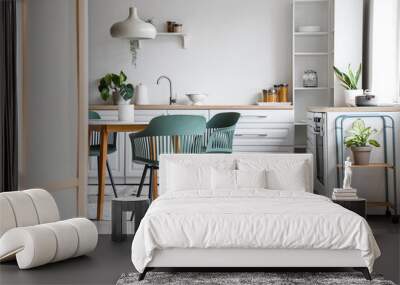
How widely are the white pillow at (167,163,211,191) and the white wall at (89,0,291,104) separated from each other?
14.2 feet

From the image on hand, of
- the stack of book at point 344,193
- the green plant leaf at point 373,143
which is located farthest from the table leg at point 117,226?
the green plant leaf at point 373,143

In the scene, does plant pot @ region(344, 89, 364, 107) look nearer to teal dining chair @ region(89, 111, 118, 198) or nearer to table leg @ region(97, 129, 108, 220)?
teal dining chair @ region(89, 111, 118, 198)

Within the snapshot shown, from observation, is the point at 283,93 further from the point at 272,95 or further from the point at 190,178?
the point at 190,178

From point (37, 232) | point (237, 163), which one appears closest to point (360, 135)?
point (237, 163)

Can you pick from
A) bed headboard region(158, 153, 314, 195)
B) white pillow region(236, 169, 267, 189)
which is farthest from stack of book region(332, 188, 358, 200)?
white pillow region(236, 169, 267, 189)

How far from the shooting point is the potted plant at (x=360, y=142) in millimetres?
6602

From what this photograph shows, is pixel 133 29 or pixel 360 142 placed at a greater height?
pixel 133 29

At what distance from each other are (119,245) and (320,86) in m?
4.79

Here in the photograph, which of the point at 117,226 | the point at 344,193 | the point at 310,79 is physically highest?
the point at 310,79

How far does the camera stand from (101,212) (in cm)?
662

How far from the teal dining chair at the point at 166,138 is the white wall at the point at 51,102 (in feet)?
2.32

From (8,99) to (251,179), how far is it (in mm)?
1836

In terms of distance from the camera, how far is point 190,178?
5.39 metres

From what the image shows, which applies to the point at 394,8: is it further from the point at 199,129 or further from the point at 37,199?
the point at 37,199
